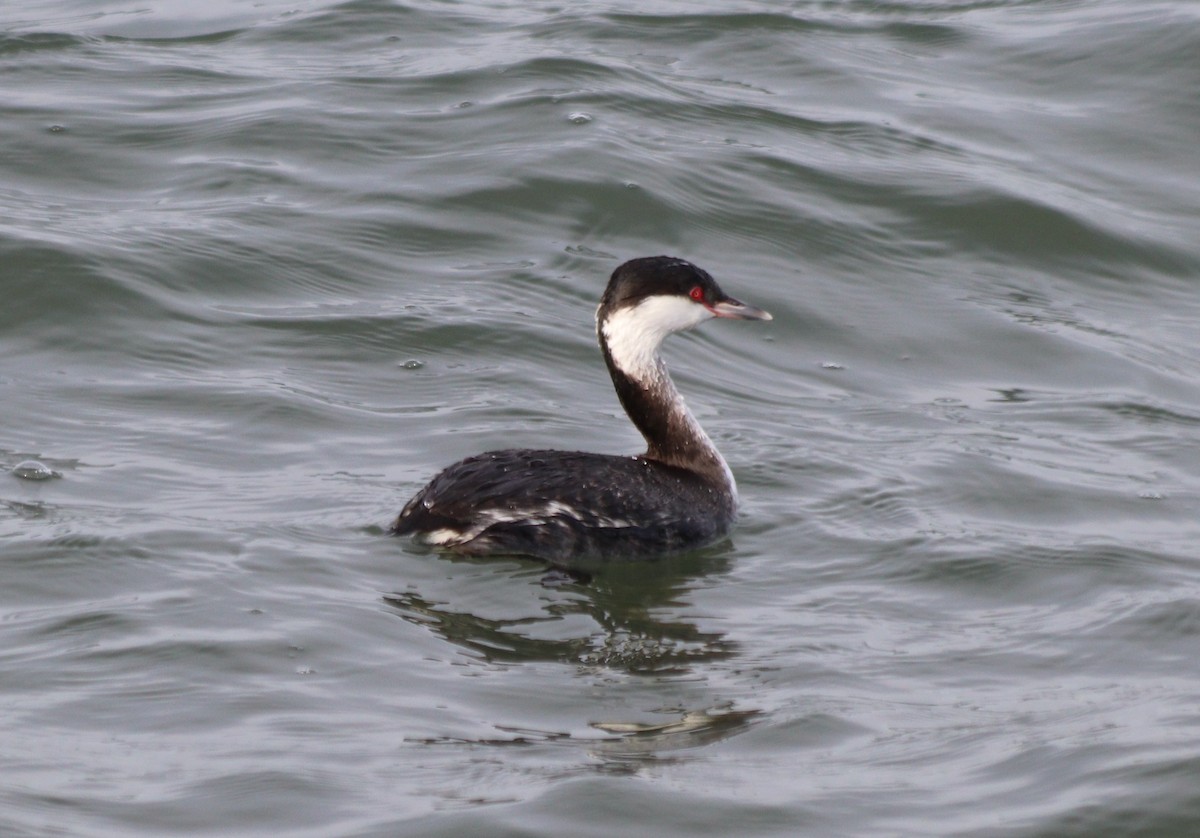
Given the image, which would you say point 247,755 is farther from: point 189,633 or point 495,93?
point 495,93

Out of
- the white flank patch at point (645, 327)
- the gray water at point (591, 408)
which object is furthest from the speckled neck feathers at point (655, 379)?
the gray water at point (591, 408)

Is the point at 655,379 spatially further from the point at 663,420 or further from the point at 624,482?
the point at 624,482

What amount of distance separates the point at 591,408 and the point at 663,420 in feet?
3.94

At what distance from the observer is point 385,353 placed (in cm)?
1041

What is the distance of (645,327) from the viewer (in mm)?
8711

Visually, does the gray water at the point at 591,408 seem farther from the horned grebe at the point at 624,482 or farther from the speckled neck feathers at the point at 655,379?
the speckled neck feathers at the point at 655,379

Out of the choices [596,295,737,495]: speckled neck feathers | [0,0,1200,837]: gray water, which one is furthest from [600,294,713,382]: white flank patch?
[0,0,1200,837]: gray water

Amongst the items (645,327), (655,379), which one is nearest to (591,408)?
(655,379)

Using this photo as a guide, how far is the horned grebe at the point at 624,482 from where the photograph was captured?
7.93m

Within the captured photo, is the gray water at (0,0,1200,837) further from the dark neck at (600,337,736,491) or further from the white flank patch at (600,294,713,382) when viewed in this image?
the white flank patch at (600,294,713,382)

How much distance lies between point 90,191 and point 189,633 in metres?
6.25

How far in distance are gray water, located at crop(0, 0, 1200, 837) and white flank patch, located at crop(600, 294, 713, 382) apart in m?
0.79

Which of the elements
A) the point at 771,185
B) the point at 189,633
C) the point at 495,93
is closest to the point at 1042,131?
the point at 771,185

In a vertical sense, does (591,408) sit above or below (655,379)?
below
